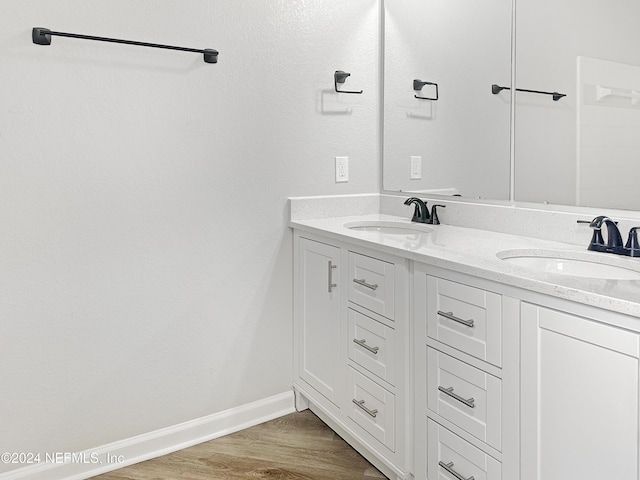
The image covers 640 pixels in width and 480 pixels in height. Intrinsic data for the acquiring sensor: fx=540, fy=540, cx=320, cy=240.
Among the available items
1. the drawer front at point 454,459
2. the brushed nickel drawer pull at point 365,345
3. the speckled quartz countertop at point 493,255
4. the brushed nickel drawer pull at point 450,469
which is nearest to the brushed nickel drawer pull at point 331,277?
the speckled quartz countertop at point 493,255

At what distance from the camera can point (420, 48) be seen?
238 cm

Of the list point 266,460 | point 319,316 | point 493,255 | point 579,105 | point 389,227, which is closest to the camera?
point 493,255

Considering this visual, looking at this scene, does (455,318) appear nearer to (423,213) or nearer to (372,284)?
(372,284)

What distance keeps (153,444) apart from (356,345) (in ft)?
2.90

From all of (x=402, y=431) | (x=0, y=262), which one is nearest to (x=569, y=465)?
(x=402, y=431)

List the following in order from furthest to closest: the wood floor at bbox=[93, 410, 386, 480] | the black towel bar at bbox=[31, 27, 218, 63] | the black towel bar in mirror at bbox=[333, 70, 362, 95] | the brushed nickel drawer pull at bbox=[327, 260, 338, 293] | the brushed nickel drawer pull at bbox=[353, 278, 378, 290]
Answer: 1. the black towel bar in mirror at bbox=[333, 70, 362, 95]
2. the brushed nickel drawer pull at bbox=[327, 260, 338, 293]
3. the wood floor at bbox=[93, 410, 386, 480]
4. the brushed nickel drawer pull at bbox=[353, 278, 378, 290]
5. the black towel bar at bbox=[31, 27, 218, 63]

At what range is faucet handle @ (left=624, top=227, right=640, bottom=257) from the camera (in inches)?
59.0

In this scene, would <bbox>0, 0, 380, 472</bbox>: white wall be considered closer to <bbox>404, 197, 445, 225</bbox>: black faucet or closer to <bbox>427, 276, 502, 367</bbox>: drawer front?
<bbox>404, 197, 445, 225</bbox>: black faucet

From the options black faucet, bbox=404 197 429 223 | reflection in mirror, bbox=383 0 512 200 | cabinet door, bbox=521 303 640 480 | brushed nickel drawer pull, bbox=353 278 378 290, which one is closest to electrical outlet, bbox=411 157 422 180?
reflection in mirror, bbox=383 0 512 200

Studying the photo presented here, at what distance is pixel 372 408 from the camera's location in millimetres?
1907

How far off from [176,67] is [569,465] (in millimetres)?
1786

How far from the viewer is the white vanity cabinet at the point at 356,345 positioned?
5.77ft

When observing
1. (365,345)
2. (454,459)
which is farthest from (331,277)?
(454,459)

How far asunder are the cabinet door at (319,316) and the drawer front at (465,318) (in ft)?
1.79
